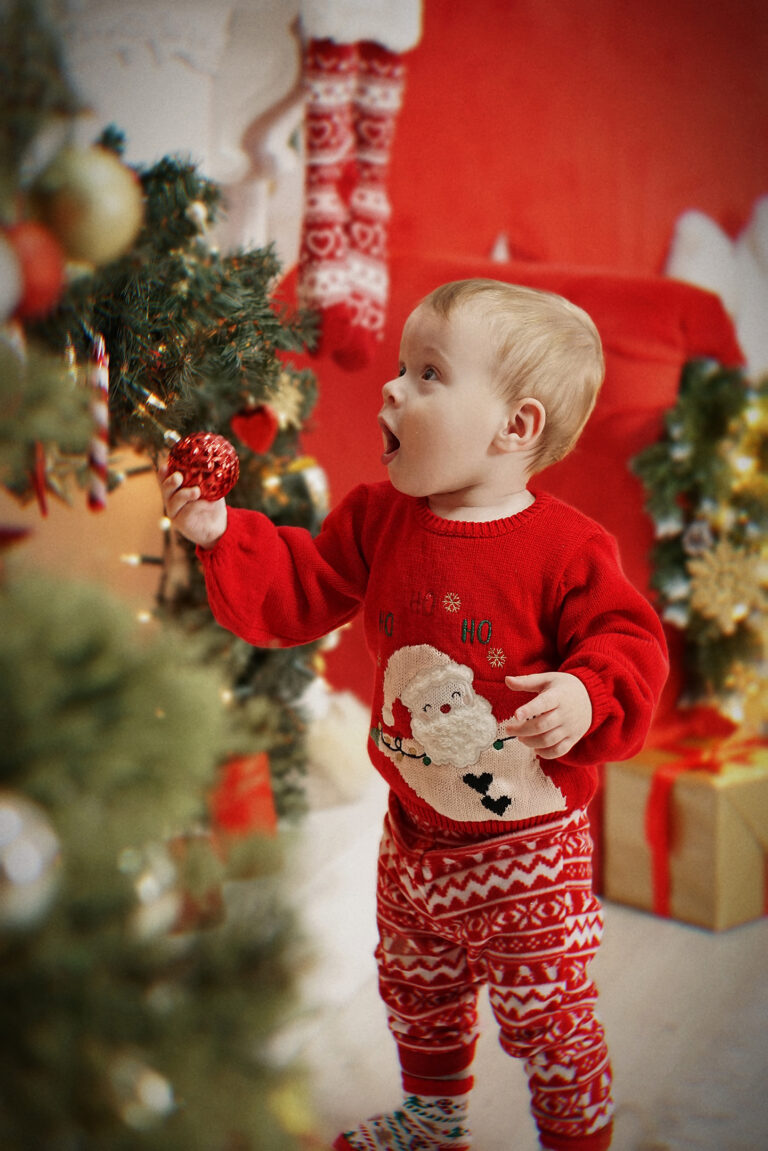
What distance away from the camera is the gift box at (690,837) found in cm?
153

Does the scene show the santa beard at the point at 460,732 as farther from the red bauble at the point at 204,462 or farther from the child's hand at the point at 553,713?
the red bauble at the point at 204,462

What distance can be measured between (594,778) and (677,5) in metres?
2.13

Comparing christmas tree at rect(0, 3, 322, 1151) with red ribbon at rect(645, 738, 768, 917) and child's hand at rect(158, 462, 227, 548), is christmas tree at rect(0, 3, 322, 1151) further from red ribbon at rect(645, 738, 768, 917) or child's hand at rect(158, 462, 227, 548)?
red ribbon at rect(645, 738, 768, 917)

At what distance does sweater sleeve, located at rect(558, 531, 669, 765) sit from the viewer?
2.53 feet

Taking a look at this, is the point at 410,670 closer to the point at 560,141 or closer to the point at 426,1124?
the point at 426,1124

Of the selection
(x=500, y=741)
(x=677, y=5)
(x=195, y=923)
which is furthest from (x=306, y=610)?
(x=677, y=5)

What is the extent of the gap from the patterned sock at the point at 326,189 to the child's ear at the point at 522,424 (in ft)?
1.85

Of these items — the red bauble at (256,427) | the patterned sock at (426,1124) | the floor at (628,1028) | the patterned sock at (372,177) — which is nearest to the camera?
the patterned sock at (426,1124)

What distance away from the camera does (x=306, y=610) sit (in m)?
0.91

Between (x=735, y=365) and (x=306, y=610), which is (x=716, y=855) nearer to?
(x=735, y=365)

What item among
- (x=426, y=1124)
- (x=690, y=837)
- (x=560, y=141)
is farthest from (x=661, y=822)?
(x=560, y=141)

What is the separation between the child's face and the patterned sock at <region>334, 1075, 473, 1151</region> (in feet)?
1.98

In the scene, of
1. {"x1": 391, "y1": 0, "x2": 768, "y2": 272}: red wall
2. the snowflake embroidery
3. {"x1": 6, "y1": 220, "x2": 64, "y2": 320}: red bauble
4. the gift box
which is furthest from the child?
{"x1": 391, "y1": 0, "x2": 768, "y2": 272}: red wall

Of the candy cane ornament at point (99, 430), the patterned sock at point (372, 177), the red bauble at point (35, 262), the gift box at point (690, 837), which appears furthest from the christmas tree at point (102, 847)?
the gift box at point (690, 837)
